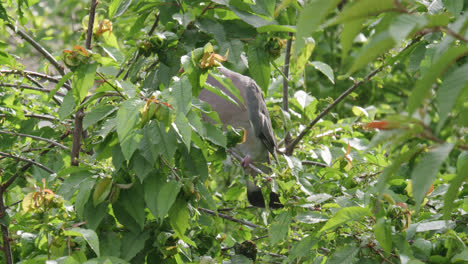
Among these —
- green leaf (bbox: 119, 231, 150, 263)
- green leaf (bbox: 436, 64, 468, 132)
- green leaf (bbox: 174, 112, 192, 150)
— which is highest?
green leaf (bbox: 436, 64, 468, 132)

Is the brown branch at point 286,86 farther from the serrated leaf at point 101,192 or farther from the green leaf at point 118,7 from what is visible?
the serrated leaf at point 101,192

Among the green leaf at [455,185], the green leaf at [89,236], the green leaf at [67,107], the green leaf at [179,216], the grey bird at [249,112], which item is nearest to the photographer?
the green leaf at [455,185]

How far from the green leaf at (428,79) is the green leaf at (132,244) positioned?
1.05 meters

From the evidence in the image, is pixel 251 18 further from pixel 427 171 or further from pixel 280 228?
pixel 427 171

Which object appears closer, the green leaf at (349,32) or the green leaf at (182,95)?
the green leaf at (349,32)

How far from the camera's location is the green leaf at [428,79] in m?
0.67

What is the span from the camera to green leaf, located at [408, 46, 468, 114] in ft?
2.21

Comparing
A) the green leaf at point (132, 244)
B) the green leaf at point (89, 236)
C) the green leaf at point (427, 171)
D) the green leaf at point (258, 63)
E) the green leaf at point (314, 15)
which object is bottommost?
the green leaf at point (132, 244)

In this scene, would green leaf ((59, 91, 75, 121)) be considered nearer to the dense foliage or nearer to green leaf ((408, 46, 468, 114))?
the dense foliage

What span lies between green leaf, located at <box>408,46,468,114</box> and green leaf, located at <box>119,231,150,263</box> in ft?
3.46

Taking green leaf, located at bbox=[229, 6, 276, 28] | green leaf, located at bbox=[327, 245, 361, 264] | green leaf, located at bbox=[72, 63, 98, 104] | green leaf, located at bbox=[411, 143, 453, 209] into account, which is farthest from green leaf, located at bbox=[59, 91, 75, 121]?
green leaf, located at bbox=[411, 143, 453, 209]

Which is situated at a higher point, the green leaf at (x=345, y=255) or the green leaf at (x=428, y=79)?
the green leaf at (x=428, y=79)

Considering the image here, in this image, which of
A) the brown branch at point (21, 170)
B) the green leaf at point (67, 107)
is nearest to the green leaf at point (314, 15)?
the green leaf at point (67, 107)

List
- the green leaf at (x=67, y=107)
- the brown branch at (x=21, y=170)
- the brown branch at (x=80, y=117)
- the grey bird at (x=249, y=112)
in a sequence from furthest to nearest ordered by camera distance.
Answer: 1. the grey bird at (x=249, y=112)
2. the brown branch at (x=21, y=170)
3. the brown branch at (x=80, y=117)
4. the green leaf at (x=67, y=107)
